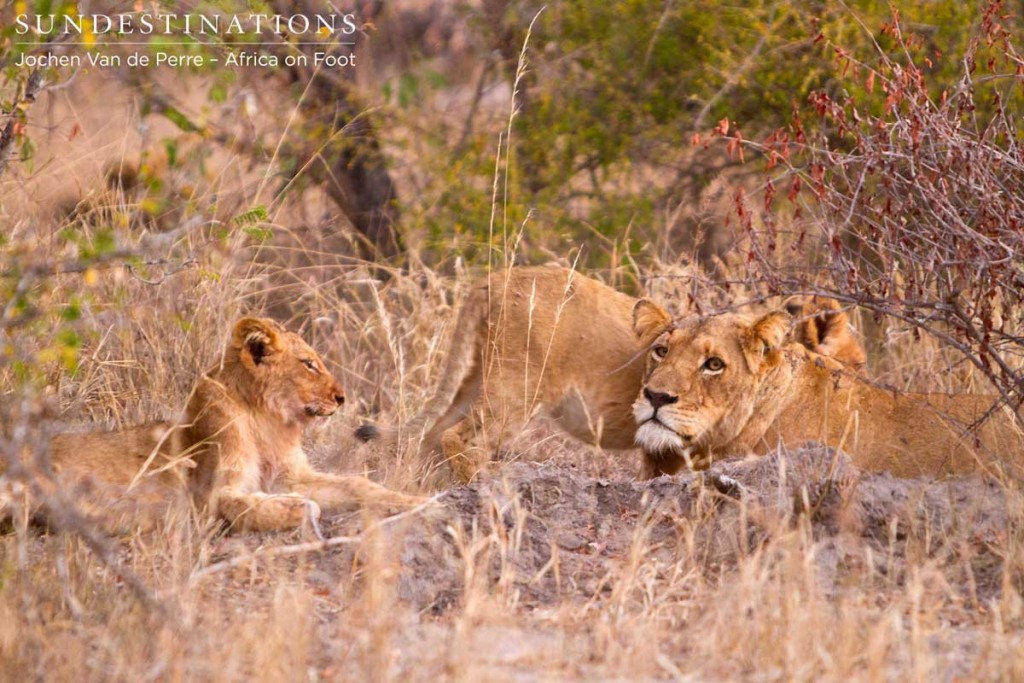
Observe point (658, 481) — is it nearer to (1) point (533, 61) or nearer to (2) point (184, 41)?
(2) point (184, 41)

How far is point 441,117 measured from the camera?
944cm

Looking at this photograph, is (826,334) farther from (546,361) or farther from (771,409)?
(546,361)

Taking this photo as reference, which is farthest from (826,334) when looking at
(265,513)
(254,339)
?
(265,513)

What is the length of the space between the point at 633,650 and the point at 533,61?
616cm

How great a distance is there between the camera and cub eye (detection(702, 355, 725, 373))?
5430mm

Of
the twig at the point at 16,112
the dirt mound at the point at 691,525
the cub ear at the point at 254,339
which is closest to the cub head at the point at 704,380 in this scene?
the dirt mound at the point at 691,525

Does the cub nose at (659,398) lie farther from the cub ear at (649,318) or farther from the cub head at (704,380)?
the cub ear at (649,318)

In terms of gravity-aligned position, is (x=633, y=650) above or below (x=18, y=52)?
below

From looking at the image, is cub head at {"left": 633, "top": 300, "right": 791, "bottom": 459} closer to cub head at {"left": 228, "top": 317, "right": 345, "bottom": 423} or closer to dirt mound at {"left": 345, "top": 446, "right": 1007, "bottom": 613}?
dirt mound at {"left": 345, "top": 446, "right": 1007, "bottom": 613}

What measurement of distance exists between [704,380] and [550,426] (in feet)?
2.56

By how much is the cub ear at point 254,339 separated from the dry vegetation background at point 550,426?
24 centimetres

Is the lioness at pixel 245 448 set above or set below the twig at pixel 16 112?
below

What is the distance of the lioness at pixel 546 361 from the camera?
5.67 metres

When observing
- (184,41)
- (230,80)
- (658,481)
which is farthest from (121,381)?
(658,481)
